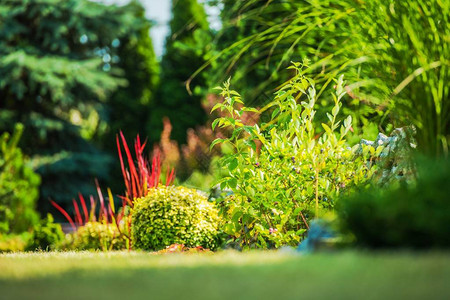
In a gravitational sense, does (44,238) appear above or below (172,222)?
below

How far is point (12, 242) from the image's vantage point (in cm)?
605

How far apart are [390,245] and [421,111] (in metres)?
0.89

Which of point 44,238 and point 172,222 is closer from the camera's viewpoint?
point 172,222

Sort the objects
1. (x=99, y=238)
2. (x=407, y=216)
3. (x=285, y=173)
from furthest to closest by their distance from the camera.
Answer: (x=99, y=238), (x=285, y=173), (x=407, y=216)

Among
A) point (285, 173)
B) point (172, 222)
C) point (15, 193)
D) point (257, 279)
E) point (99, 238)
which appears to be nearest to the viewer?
point (257, 279)

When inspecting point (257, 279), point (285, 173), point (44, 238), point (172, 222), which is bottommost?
point (44, 238)

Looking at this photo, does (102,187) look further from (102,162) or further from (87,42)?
(87,42)

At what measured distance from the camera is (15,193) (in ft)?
24.0

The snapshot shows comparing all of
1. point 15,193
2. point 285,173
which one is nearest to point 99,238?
point 285,173

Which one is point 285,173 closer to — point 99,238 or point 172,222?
point 172,222

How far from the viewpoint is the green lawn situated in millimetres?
1681

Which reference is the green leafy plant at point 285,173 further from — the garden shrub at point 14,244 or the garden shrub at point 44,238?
the garden shrub at point 14,244

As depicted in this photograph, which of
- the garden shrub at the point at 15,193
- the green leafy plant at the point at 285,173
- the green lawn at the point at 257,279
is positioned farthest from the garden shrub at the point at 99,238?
the green lawn at the point at 257,279

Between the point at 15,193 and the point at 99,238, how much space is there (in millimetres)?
2459
